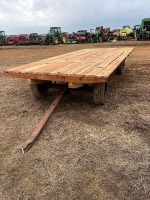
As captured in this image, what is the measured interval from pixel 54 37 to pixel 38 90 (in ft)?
60.2

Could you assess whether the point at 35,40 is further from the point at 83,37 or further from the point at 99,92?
the point at 99,92

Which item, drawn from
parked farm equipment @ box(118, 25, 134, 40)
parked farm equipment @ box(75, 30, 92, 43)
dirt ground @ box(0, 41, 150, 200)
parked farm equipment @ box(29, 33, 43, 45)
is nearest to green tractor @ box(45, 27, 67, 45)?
parked farm equipment @ box(29, 33, 43, 45)

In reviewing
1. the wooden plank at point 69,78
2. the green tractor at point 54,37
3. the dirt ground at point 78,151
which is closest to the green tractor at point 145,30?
the green tractor at point 54,37

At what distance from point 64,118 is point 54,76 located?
2.01 ft

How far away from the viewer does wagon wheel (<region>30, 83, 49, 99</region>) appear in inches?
152

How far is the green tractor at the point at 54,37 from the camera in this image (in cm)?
2117

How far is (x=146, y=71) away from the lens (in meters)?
6.15

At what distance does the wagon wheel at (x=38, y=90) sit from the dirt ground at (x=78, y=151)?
5.2 inches

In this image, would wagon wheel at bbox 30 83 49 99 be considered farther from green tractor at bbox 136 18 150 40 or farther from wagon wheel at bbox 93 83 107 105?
green tractor at bbox 136 18 150 40

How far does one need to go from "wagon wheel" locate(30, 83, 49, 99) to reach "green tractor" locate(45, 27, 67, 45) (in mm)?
17784

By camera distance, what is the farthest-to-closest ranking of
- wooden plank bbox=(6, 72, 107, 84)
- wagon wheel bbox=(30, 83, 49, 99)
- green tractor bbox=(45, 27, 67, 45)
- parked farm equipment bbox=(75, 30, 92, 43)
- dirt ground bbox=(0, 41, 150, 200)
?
green tractor bbox=(45, 27, 67, 45)
parked farm equipment bbox=(75, 30, 92, 43)
wagon wheel bbox=(30, 83, 49, 99)
wooden plank bbox=(6, 72, 107, 84)
dirt ground bbox=(0, 41, 150, 200)

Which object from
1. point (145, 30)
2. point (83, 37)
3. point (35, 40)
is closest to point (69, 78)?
point (145, 30)

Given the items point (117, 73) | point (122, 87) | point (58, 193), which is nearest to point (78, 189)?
point (58, 193)

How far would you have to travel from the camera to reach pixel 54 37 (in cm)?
2127
